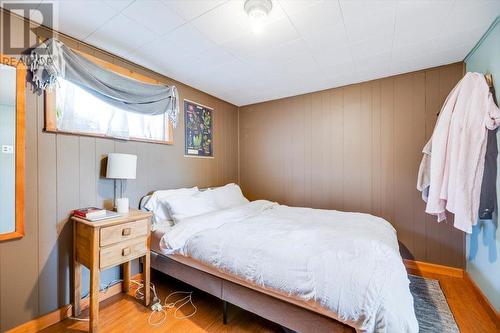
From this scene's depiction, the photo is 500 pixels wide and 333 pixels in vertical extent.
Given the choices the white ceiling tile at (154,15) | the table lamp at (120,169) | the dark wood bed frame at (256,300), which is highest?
the white ceiling tile at (154,15)

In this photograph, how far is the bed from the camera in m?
1.08

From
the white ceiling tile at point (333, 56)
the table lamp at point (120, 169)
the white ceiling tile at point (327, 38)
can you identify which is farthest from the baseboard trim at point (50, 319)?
the white ceiling tile at point (333, 56)

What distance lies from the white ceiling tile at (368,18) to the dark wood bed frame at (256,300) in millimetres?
1992

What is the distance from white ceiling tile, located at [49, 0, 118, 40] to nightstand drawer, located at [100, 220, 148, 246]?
5.17 feet

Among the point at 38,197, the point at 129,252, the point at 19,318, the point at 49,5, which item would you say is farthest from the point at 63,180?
the point at 49,5

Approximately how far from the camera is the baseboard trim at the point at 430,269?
7.57 ft

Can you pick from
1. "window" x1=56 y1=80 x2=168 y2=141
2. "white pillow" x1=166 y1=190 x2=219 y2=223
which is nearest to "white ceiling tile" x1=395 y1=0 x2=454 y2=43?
"white pillow" x1=166 y1=190 x2=219 y2=223

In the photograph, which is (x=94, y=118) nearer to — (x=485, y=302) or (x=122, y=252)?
(x=122, y=252)

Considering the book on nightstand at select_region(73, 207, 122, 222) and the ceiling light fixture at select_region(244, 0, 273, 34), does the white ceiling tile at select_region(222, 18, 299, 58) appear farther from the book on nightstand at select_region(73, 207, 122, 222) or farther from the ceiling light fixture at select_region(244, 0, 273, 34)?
the book on nightstand at select_region(73, 207, 122, 222)

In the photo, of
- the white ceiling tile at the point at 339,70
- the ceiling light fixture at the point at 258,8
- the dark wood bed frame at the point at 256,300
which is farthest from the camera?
the white ceiling tile at the point at 339,70

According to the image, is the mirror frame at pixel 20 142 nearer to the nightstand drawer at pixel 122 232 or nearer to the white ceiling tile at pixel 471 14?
the nightstand drawer at pixel 122 232

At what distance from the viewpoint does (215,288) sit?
169cm

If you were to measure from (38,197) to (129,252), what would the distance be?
0.80m

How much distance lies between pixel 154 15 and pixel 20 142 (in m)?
1.35
